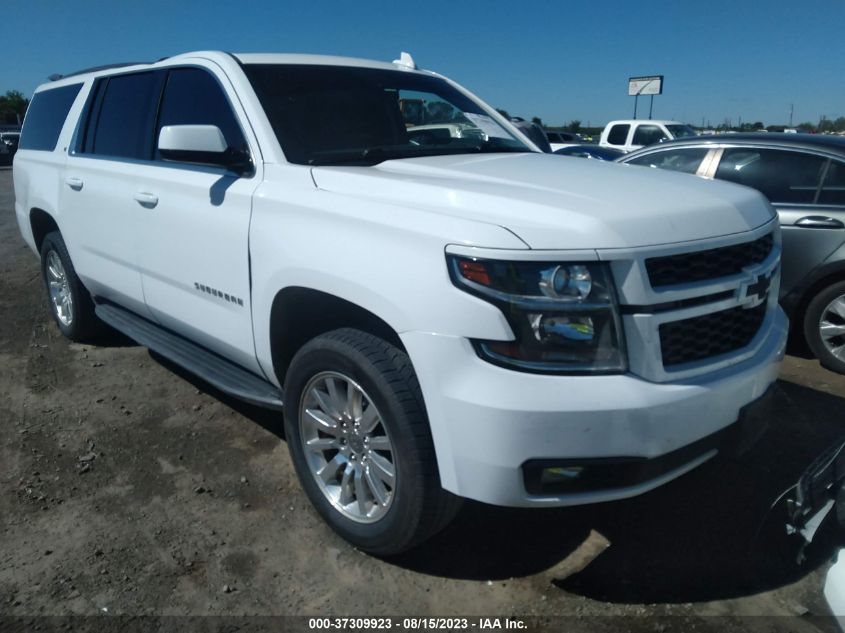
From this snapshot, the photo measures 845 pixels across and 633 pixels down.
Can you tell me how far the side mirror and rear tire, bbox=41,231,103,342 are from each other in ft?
7.27

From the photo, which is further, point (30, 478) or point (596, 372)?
point (30, 478)

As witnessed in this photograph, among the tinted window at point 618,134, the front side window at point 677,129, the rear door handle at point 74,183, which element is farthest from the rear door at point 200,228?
the tinted window at point 618,134

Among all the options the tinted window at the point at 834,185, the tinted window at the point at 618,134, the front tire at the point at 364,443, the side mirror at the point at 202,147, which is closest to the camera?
the front tire at the point at 364,443

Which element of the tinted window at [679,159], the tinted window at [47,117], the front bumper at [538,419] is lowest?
the front bumper at [538,419]

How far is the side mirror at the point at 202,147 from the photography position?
9.62 ft

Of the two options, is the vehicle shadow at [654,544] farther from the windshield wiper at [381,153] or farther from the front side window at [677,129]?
the front side window at [677,129]

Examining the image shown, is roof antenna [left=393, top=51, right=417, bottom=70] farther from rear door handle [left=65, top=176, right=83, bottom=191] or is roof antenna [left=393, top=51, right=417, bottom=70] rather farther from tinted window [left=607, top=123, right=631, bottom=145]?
tinted window [left=607, top=123, right=631, bottom=145]

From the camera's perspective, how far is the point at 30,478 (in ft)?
11.3

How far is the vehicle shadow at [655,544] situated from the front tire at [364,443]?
29 centimetres

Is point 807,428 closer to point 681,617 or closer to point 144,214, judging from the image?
point 681,617

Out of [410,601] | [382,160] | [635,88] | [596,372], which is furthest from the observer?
[635,88]

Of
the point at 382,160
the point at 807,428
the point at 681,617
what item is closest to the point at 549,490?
the point at 681,617

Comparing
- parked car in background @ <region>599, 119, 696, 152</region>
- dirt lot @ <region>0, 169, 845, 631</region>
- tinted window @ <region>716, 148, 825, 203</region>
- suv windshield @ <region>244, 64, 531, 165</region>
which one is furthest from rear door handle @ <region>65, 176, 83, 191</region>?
parked car in background @ <region>599, 119, 696, 152</region>

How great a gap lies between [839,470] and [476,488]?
1255 mm
